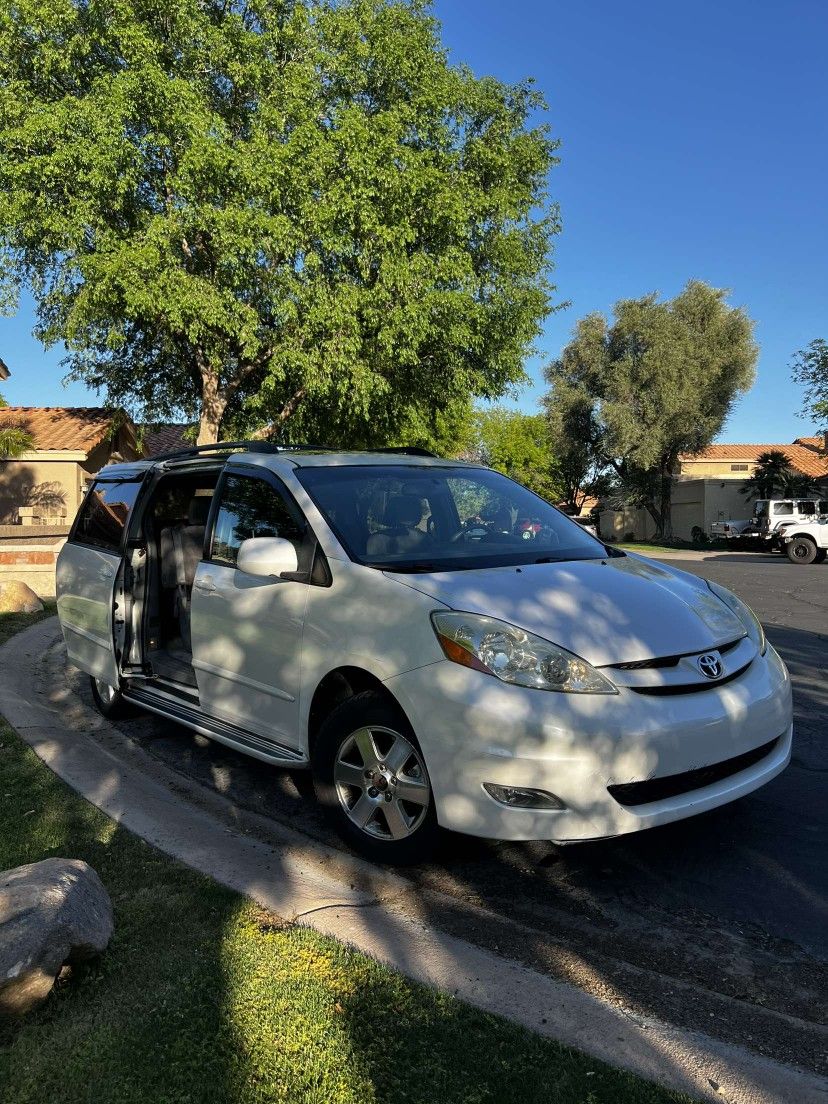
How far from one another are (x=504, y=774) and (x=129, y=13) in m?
17.2

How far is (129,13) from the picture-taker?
15297 millimetres

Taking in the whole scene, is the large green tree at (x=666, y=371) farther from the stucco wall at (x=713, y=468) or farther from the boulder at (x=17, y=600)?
the boulder at (x=17, y=600)

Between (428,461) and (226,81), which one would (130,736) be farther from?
(226,81)

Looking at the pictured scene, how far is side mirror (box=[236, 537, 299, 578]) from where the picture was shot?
361 centimetres

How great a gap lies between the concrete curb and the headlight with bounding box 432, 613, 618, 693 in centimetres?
92

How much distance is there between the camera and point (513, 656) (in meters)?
3.00

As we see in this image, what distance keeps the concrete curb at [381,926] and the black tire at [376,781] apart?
0.15m

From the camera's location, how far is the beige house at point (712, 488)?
141 feet

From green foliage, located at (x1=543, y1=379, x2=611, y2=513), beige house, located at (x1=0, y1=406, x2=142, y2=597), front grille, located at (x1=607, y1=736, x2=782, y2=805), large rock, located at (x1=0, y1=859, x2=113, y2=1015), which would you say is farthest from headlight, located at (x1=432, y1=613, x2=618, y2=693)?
green foliage, located at (x1=543, y1=379, x2=611, y2=513)

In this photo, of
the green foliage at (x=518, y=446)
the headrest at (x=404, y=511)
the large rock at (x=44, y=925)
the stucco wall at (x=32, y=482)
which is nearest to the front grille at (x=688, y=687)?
the headrest at (x=404, y=511)

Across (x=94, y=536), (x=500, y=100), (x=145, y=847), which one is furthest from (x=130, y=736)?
(x=500, y=100)

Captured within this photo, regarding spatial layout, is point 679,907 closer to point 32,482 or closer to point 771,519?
point 32,482

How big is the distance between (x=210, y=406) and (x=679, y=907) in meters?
17.7

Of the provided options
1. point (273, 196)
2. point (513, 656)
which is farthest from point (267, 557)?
point (273, 196)
